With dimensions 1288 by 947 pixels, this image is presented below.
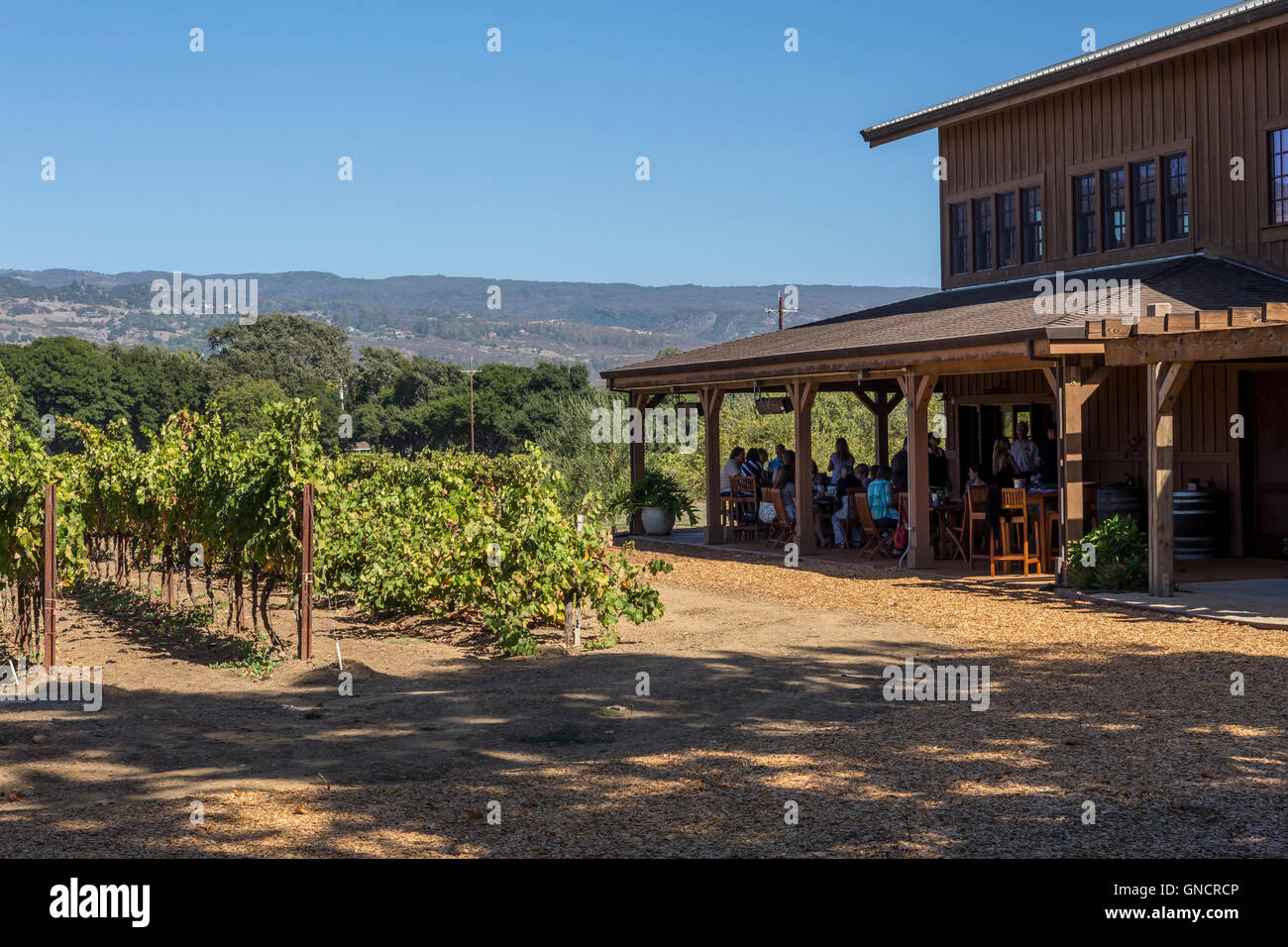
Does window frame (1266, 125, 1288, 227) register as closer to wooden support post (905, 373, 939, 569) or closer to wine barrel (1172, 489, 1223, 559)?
wine barrel (1172, 489, 1223, 559)

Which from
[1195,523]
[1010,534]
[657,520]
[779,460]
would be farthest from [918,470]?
[657,520]

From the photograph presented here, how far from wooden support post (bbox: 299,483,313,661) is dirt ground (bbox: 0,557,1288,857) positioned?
0.65 feet

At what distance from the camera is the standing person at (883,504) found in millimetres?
16891

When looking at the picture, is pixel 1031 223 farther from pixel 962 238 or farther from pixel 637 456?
pixel 637 456

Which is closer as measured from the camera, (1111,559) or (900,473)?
(1111,559)

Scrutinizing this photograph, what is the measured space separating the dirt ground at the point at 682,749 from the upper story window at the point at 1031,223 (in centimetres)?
928

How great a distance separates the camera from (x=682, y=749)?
7.11m

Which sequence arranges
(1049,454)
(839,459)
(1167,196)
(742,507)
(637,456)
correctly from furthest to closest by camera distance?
(637,456) → (742,507) → (839,459) → (1049,454) → (1167,196)

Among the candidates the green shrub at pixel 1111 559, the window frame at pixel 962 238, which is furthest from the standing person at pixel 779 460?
the green shrub at pixel 1111 559

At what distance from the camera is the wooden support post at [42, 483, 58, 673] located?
32.7 feet

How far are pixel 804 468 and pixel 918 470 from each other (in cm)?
252

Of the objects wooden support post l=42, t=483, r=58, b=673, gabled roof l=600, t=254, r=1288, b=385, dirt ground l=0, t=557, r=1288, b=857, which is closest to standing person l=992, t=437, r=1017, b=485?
gabled roof l=600, t=254, r=1288, b=385
